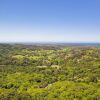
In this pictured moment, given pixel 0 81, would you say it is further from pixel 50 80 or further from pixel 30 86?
pixel 50 80

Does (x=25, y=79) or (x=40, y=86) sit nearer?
(x=40, y=86)

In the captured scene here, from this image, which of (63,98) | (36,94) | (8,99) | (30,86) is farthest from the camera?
(30,86)

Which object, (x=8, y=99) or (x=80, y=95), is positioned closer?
(x=8, y=99)

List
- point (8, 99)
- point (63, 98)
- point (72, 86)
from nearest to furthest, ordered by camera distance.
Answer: point (8, 99), point (63, 98), point (72, 86)

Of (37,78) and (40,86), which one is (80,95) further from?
(37,78)

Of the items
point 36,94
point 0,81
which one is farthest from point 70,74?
point 36,94

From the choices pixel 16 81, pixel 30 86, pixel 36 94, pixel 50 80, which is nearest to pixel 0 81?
pixel 16 81

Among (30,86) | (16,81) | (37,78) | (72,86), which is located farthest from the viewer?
(37,78)

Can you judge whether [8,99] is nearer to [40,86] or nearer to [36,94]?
[36,94]

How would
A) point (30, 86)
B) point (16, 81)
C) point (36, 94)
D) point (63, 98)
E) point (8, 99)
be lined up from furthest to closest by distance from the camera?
1. point (16, 81)
2. point (30, 86)
3. point (36, 94)
4. point (63, 98)
5. point (8, 99)
